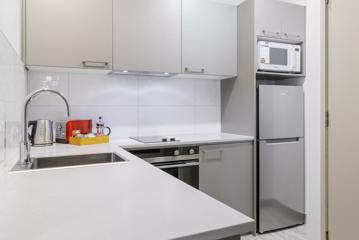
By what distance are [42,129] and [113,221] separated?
1669 millimetres

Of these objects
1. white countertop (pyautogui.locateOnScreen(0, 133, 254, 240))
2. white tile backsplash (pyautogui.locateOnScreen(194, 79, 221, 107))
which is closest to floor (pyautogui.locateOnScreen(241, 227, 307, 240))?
white tile backsplash (pyautogui.locateOnScreen(194, 79, 221, 107))

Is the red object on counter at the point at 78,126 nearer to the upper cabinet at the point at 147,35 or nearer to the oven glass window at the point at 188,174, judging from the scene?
the upper cabinet at the point at 147,35

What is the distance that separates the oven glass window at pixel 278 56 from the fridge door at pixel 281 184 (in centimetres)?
80

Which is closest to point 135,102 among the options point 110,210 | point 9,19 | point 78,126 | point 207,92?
point 78,126

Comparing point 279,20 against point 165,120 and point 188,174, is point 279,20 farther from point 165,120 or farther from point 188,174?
point 188,174

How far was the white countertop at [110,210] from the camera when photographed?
0.51 m

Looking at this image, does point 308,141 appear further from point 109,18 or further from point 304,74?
point 109,18

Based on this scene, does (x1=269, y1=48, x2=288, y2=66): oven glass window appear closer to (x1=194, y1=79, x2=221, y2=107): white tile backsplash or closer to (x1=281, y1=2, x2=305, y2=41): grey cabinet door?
(x1=281, y1=2, x2=305, y2=41): grey cabinet door

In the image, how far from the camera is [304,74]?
2.63 meters

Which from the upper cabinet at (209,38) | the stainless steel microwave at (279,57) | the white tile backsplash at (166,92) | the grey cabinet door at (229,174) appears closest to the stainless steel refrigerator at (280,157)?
the grey cabinet door at (229,174)

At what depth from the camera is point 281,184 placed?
2.51 metres

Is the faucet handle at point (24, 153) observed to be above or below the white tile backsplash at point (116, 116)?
below

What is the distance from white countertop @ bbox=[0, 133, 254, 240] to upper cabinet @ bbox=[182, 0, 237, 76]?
1.73 m

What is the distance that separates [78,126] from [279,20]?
2.19 m
